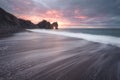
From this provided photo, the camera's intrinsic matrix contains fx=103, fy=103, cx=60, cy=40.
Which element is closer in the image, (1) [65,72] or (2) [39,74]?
(2) [39,74]

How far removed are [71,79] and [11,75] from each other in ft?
5.44

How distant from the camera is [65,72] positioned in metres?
3.25

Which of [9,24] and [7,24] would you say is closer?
[7,24]

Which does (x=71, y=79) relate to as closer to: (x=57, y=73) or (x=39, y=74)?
(x=57, y=73)

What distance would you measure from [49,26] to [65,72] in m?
85.3

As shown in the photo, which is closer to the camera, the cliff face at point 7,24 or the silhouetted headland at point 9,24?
the cliff face at point 7,24

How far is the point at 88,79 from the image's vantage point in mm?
2869

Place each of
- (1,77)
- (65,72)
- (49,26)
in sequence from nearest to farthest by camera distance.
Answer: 1. (1,77)
2. (65,72)
3. (49,26)

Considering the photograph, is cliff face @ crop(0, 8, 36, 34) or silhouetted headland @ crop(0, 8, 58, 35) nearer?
cliff face @ crop(0, 8, 36, 34)

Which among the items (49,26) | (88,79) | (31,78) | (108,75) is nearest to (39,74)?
(31,78)

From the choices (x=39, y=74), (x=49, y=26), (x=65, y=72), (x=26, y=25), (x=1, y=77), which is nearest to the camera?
(x=1, y=77)

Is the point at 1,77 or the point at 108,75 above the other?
the point at 1,77

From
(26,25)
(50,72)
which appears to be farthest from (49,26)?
(50,72)

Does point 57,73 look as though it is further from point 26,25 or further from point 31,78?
point 26,25
